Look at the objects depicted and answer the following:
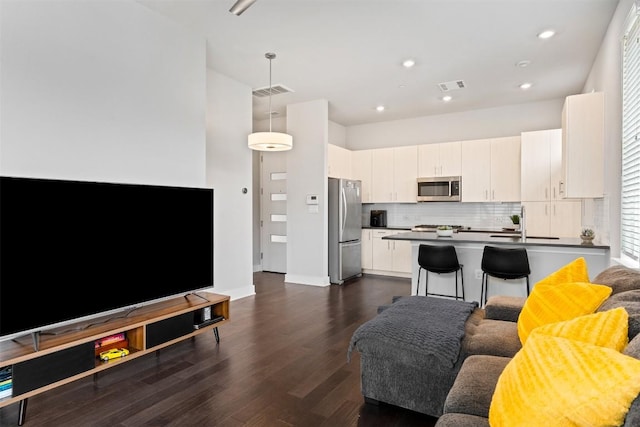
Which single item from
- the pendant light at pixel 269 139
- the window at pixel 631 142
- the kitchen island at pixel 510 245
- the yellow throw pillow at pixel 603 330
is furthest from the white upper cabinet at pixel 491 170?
the yellow throw pillow at pixel 603 330

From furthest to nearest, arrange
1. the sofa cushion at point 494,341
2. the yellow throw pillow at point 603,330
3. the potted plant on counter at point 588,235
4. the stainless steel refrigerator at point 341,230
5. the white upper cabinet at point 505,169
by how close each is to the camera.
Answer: the stainless steel refrigerator at point 341,230, the white upper cabinet at point 505,169, the potted plant on counter at point 588,235, the sofa cushion at point 494,341, the yellow throw pillow at point 603,330

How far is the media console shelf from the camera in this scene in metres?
2.12

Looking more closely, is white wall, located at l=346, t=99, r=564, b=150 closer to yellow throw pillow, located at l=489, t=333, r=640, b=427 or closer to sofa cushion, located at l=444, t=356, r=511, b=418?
sofa cushion, located at l=444, t=356, r=511, b=418

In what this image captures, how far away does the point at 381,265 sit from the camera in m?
6.77

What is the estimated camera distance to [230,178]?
4941 mm

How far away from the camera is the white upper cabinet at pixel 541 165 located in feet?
17.8

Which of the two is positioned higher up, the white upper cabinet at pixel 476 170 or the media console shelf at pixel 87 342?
the white upper cabinet at pixel 476 170

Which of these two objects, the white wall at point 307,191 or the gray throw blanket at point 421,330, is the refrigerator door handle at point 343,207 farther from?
the gray throw blanket at point 421,330

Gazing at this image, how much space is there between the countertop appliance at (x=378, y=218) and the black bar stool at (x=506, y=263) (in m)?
3.23

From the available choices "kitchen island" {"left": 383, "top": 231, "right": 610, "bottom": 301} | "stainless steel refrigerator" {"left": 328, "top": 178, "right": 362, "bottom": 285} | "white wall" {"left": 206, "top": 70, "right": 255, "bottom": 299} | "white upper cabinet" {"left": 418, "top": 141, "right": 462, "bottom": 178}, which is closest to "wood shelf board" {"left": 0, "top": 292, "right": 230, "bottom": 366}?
"white wall" {"left": 206, "top": 70, "right": 255, "bottom": 299}

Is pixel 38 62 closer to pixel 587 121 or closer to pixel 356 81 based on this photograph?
pixel 356 81

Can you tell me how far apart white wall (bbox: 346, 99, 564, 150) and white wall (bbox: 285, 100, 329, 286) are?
1674 millimetres

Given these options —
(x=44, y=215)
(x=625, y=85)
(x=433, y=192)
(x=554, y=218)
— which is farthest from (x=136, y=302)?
(x=554, y=218)

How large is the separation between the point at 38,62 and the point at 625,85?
4.51 meters
